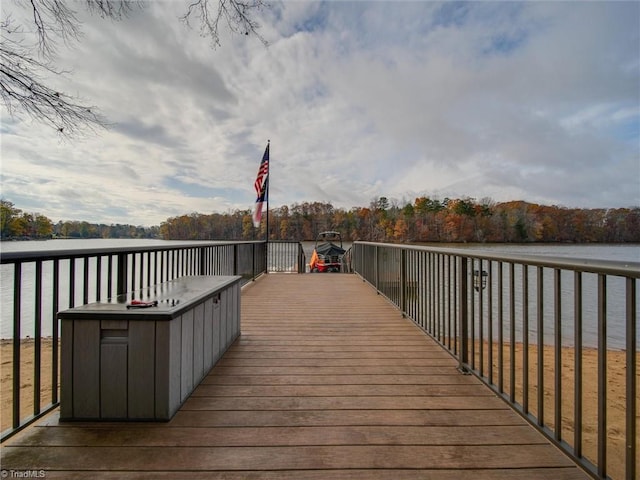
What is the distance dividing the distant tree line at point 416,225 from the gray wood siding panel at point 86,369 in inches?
898

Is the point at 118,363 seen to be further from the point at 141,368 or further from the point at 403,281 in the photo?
the point at 403,281

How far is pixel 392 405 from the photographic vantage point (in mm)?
1862

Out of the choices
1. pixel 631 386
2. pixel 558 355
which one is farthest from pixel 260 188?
pixel 631 386

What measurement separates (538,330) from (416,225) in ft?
120

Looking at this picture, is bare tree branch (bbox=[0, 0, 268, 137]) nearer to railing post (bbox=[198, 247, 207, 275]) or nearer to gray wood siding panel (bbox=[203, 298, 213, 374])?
railing post (bbox=[198, 247, 207, 275])

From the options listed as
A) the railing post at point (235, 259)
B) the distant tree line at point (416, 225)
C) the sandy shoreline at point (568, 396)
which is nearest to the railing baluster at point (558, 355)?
the sandy shoreline at point (568, 396)

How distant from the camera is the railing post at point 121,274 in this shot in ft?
7.62

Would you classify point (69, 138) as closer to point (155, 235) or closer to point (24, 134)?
point (24, 134)

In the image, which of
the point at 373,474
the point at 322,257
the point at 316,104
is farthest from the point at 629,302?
the point at 316,104

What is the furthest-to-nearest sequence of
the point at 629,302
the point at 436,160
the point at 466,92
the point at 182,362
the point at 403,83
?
1. the point at 436,160
2. the point at 466,92
3. the point at 403,83
4. the point at 182,362
5. the point at 629,302

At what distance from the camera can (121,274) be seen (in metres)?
2.34

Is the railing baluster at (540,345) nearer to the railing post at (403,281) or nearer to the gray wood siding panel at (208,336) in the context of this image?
the gray wood siding panel at (208,336)

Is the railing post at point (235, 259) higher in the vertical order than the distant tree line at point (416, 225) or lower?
lower

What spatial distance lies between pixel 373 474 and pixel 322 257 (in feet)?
33.3
